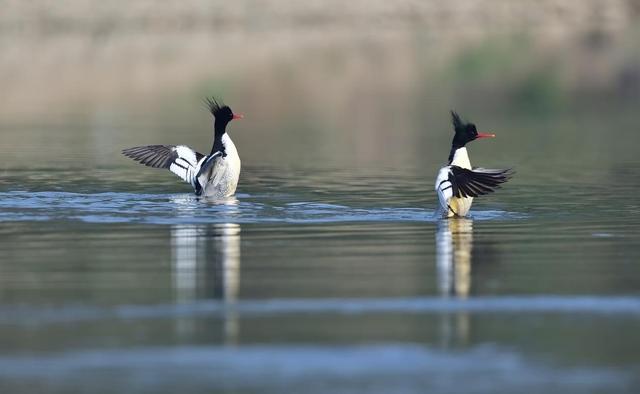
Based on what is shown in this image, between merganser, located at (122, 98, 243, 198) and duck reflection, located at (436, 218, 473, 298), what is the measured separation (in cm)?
425

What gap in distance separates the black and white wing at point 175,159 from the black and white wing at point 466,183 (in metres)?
4.78

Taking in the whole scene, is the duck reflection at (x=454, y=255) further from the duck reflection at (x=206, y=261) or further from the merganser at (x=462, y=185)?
the duck reflection at (x=206, y=261)

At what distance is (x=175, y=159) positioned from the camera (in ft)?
68.7

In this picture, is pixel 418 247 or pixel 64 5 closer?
pixel 418 247

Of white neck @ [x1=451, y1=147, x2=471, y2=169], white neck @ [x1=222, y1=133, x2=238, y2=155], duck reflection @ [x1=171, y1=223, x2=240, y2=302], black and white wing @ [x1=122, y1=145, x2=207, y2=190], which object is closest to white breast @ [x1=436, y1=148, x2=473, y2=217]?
white neck @ [x1=451, y1=147, x2=471, y2=169]

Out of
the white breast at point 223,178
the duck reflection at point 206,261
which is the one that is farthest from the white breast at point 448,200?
the white breast at point 223,178

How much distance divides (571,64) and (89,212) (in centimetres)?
2971

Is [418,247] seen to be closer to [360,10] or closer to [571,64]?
[571,64]

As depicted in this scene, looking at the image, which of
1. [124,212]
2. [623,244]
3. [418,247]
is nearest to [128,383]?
[418,247]

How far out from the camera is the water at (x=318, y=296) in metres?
9.11

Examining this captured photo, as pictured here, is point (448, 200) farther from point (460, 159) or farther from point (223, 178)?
point (223, 178)

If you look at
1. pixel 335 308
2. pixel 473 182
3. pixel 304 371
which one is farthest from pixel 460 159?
pixel 304 371

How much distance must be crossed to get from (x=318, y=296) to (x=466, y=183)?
5.42 meters

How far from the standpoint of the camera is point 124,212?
17.3 meters
